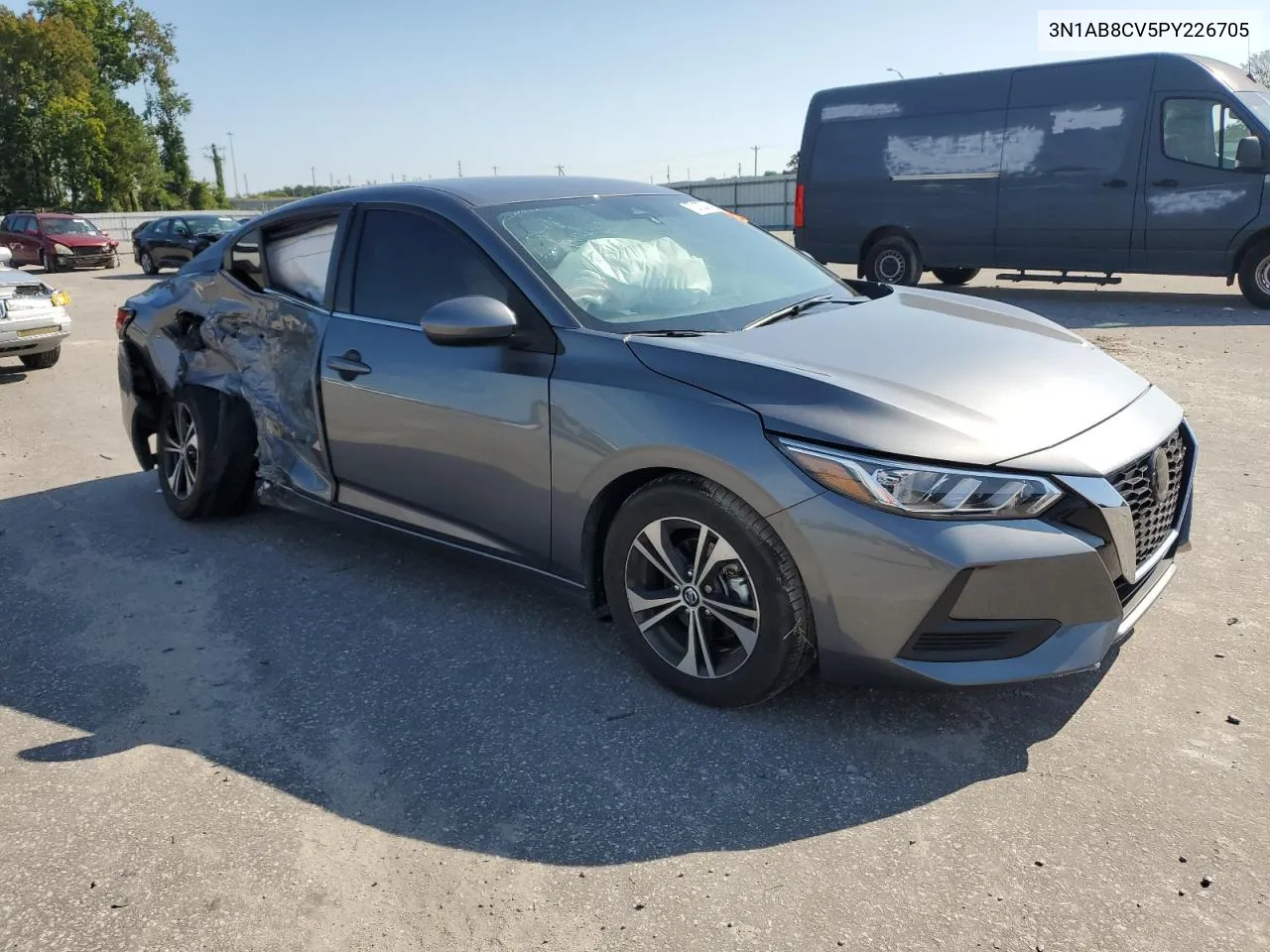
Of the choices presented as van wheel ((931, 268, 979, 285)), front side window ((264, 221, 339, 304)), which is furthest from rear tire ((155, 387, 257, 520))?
van wheel ((931, 268, 979, 285))

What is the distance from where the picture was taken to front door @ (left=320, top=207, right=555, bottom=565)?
354cm

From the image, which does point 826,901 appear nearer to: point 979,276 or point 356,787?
point 356,787

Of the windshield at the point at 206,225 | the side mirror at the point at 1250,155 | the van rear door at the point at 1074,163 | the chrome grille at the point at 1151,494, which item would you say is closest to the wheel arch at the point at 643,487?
the chrome grille at the point at 1151,494

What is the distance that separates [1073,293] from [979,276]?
2923mm

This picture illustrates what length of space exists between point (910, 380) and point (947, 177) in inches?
449

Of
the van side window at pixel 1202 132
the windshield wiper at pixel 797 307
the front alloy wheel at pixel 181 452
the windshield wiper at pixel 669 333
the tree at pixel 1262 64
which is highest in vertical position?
the tree at pixel 1262 64

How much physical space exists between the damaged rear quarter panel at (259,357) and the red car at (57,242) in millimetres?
25261

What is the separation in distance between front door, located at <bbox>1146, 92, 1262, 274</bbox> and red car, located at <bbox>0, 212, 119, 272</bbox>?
26.0 m

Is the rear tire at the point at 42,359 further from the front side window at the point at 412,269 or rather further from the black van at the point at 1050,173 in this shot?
the black van at the point at 1050,173

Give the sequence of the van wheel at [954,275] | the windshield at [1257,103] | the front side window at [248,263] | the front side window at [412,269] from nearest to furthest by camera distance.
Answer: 1. the front side window at [412,269]
2. the front side window at [248,263]
3. the windshield at [1257,103]
4. the van wheel at [954,275]

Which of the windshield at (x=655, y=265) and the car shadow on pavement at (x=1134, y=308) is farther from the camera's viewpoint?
the car shadow on pavement at (x=1134, y=308)

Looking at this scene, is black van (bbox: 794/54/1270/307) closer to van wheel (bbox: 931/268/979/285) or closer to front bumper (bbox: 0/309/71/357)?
van wheel (bbox: 931/268/979/285)

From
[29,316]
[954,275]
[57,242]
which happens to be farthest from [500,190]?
[57,242]

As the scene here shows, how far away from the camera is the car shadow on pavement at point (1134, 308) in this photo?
11.0 meters
